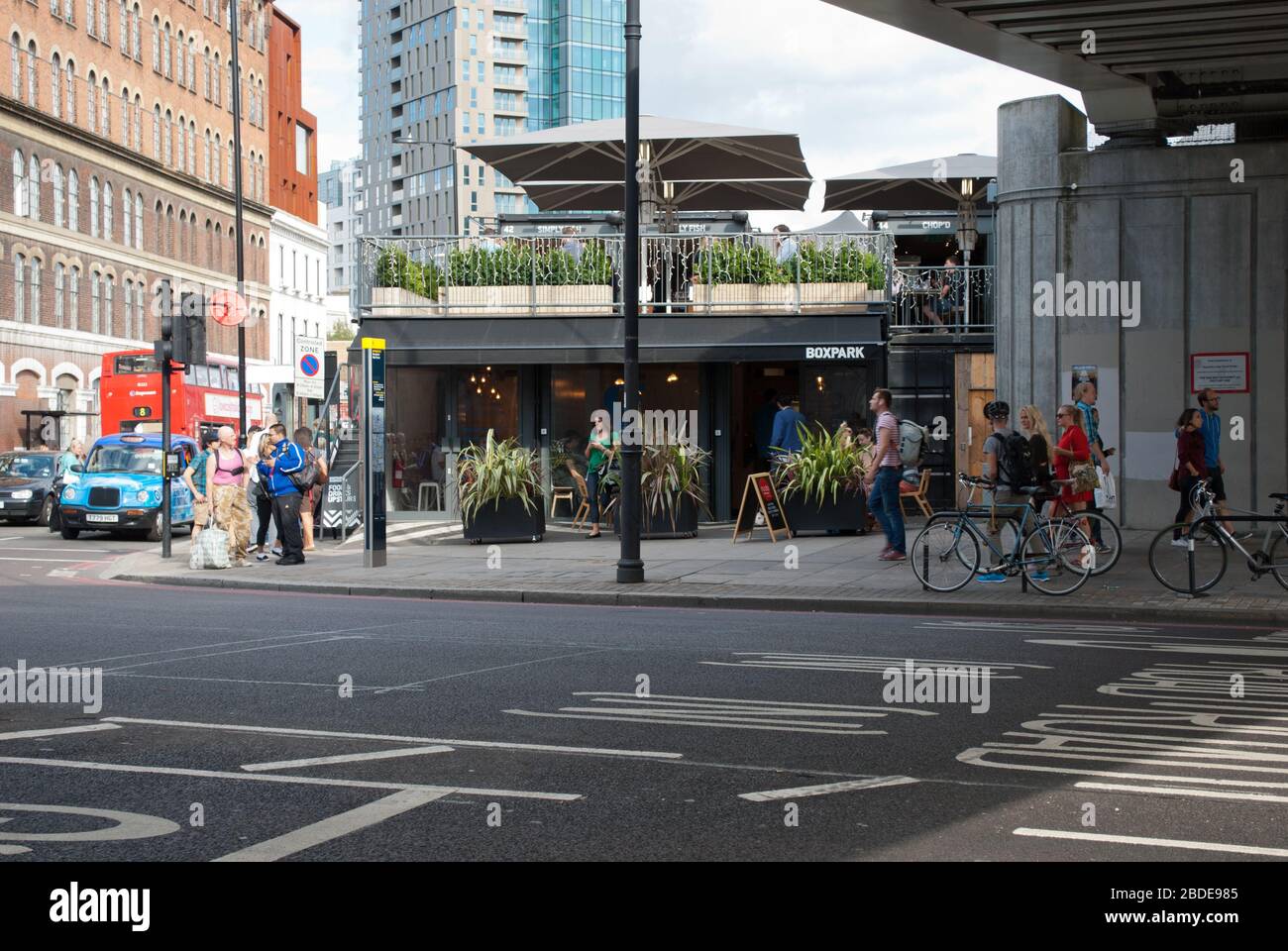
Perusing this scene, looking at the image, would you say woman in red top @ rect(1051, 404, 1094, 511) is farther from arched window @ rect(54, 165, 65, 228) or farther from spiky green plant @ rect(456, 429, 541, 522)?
arched window @ rect(54, 165, 65, 228)

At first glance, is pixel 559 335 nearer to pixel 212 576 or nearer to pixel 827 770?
pixel 212 576

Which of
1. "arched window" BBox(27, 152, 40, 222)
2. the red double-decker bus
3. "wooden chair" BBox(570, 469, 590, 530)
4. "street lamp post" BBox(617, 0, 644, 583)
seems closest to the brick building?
"arched window" BBox(27, 152, 40, 222)

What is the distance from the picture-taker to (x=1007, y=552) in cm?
1488

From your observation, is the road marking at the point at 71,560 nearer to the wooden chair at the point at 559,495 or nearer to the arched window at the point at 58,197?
the wooden chair at the point at 559,495

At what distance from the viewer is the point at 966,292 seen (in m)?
26.5

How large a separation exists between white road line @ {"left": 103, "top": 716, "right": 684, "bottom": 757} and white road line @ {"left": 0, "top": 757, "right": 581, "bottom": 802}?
0.86 m

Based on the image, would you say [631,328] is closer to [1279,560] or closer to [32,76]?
[1279,560]

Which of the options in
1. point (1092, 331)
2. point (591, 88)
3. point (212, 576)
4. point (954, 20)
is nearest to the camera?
point (954, 20)

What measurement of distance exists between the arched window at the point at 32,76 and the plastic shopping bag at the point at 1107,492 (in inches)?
1934

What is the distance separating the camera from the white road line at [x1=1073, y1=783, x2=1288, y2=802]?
20.4 feet

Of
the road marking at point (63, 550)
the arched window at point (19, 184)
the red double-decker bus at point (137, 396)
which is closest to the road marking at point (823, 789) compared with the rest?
the road marking at point (63, 550)
